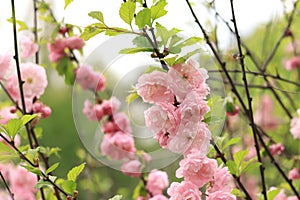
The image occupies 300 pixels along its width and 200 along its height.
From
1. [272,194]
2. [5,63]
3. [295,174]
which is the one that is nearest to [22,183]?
[5,63]

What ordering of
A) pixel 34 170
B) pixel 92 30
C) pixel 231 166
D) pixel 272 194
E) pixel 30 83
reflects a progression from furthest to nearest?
pixel 30 83
pixel 272 194
pixel 231 166
pixel 92 30
pixel 34 170

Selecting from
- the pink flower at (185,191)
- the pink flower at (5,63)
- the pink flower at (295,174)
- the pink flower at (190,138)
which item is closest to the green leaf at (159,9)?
the pink flower at (190,138)

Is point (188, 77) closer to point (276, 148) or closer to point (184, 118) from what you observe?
point (184, 118)

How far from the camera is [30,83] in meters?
1.71

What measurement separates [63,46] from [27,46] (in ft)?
0.45

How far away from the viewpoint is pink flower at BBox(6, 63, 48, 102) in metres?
1.72

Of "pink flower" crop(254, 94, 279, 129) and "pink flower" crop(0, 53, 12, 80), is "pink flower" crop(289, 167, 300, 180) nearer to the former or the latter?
"pink flower" crop(0, 53, 12, 80)

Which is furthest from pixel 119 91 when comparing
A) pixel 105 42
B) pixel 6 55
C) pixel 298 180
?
pixel 298 180

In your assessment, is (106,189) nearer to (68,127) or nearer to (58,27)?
(58,27)

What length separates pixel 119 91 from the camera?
150cm

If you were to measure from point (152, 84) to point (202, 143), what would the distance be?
Result: 0.15m

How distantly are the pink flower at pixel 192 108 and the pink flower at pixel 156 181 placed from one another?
891 mm

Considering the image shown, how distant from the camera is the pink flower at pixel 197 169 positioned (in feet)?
3.40

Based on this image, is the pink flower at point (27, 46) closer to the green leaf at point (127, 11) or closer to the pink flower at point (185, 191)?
the green leaf at point (127, 11)
